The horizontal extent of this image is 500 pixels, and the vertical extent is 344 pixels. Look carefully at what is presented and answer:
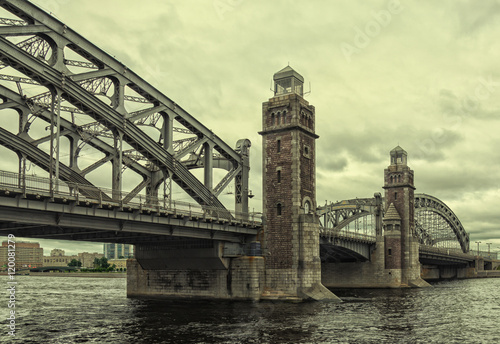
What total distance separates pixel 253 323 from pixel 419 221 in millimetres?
127541

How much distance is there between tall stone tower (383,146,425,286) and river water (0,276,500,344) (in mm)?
39576

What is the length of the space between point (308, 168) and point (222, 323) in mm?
24919

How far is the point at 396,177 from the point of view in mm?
99125

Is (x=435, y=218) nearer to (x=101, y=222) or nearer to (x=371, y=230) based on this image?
(x=371, y=230)

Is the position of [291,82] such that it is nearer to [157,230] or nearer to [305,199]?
[305,199]

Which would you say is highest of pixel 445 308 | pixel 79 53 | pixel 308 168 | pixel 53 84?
pixel 79 53

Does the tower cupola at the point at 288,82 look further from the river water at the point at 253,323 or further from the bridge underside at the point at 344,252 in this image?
the river water at the point at 253,323

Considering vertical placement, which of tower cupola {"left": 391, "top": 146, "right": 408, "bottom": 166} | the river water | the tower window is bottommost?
the river water

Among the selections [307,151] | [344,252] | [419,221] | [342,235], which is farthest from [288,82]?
[419,221]

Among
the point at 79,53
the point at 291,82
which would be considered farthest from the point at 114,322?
the point at 291,82

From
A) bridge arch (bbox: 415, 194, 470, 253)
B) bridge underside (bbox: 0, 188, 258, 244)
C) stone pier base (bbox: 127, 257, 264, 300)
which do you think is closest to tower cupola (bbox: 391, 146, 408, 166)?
bridge arch (bbox: 415, 194, 470, 253)

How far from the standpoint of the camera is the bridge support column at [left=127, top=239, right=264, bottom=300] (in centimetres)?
5325

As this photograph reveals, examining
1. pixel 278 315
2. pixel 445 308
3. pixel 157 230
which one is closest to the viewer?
pixel 278 315

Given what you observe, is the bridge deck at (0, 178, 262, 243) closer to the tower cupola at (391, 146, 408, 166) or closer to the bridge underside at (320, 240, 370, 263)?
the bridge underside at (320, 240, 370, 263)
